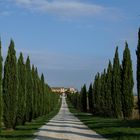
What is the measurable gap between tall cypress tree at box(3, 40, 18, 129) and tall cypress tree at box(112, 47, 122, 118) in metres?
20.2

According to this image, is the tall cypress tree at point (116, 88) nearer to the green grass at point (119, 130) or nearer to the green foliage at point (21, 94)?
the green grass at point (119, 130)

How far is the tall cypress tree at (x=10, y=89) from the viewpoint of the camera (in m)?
34.0

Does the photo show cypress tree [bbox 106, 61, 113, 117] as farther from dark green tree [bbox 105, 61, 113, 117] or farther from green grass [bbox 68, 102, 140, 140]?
green grass [bbox 68, 102, 140, 140]

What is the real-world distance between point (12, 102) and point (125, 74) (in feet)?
60.7

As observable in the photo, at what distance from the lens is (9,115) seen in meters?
33.9

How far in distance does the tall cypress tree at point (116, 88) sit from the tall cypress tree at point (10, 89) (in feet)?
66.4

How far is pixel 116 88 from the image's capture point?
53688 millimetres

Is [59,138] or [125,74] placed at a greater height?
[125,74]

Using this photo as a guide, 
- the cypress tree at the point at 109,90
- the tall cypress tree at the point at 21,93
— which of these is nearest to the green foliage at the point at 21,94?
the tall cypress tree at the point at 21,93

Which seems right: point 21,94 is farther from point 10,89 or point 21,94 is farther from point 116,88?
point 116,88

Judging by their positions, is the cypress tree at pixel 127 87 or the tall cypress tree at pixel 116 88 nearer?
the cypress tree at pixel 127 87

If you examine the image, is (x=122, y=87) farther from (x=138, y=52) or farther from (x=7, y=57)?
(x=7, y=57)

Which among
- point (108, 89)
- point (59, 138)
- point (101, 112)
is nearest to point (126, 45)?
point (108, 89)

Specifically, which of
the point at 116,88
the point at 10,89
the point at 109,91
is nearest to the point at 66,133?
the point at 10,89
